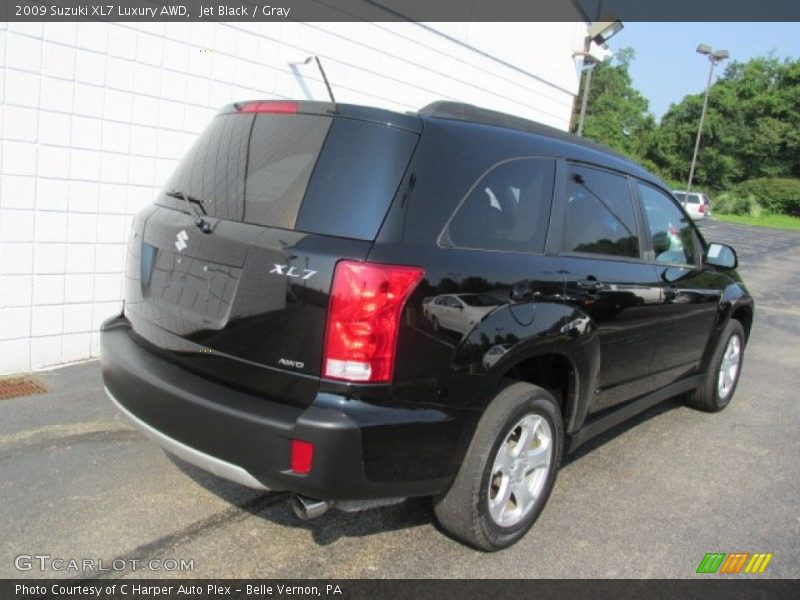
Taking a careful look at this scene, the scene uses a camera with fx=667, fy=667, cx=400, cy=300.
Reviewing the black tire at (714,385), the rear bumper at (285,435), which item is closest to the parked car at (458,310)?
the rear bumper at (285,435)

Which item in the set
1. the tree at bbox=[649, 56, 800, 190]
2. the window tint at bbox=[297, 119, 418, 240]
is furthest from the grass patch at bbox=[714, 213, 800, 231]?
the window tint at bbox=[297, 119, 418, 240]

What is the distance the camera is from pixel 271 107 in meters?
2.79

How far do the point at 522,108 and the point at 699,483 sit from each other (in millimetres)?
7542

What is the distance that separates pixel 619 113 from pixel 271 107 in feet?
221

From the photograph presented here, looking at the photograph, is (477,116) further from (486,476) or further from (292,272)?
(486,476)

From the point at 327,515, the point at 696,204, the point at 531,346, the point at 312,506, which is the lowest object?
the point at 327,515

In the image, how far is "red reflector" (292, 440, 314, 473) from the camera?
7.46ft

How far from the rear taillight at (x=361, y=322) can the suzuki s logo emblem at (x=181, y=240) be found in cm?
78

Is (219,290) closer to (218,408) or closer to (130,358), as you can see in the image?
(218,408)

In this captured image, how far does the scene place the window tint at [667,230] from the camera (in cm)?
408

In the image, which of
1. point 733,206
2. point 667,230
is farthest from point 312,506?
point 733,206

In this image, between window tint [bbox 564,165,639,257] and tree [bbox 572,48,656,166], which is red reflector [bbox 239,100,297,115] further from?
tree [bbox 572,48,656,166]

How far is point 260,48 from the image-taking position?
19.3ft

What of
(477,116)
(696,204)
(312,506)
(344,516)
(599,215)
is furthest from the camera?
(696,204)
